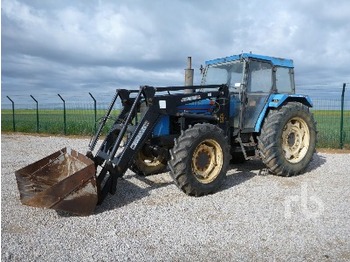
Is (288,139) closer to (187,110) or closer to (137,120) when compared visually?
(187,110)

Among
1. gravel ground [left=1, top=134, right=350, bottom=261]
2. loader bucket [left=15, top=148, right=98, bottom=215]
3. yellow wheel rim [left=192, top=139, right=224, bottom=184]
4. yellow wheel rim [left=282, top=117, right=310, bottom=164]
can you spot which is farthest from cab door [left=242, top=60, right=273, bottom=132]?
loader bucket [left=15, top=148, right=98, bottom=215]

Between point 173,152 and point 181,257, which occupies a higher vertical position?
point 173,152

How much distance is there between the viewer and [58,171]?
18.1 ft

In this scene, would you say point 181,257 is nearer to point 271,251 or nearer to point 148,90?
point 271,251

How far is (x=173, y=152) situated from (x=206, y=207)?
0.97 m

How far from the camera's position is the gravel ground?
3.65m

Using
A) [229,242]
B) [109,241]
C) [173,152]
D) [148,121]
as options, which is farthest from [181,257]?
[148,121]

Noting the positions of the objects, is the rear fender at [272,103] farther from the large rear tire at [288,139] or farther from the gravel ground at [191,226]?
the gravel ground at [191,226]

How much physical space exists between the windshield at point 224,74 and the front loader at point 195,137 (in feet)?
0.07

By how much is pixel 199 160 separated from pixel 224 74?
2297 mm

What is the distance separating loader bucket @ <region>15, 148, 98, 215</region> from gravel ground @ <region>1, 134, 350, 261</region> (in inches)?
9.1

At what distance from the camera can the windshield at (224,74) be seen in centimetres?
693

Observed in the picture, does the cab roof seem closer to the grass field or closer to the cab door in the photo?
the cab door

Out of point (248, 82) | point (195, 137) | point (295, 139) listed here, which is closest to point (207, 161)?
point (195, 137)
